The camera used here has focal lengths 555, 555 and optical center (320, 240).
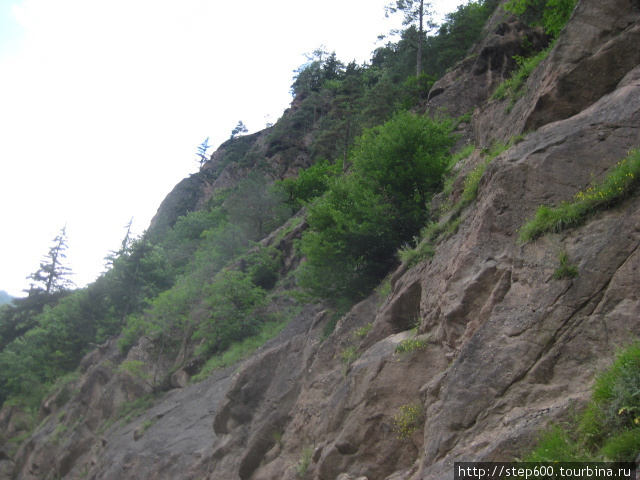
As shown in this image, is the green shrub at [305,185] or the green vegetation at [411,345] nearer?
the green vegetation at [411,345]

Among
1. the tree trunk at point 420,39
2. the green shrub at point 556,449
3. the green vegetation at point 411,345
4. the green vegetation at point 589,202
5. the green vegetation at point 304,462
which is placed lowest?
the green vegetation at point 304,462

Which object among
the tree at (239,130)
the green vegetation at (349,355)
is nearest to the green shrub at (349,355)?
the green vegetation at (349,355)

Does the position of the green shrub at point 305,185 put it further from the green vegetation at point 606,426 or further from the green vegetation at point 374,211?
the green vegetation at point 606,426

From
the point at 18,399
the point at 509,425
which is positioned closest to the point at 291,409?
the point at 509,425

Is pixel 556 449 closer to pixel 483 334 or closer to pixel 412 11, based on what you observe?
pixel 483 334

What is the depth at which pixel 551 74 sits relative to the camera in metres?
12.9

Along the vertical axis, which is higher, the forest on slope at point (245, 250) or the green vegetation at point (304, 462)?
the forest on slope at point (245, 250)

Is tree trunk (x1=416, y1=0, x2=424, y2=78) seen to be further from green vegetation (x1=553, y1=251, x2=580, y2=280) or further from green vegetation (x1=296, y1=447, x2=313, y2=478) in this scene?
green vegetation (x1=553, y1=251, x2=580, y2=280)

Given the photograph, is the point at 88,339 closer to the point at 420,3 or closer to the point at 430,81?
the point at 430,81

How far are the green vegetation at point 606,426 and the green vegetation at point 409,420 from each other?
10.3 ft

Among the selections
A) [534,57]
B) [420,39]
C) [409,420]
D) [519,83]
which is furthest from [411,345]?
[420,39]

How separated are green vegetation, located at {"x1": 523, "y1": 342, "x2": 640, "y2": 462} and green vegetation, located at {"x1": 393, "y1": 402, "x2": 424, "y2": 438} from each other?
3.15m

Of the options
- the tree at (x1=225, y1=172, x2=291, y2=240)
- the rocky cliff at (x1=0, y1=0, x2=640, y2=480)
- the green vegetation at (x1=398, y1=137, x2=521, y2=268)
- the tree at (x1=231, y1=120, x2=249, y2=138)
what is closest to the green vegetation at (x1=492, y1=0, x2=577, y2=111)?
the rocky cliff at (x1=0, y1=0, x2=640, y2=480)

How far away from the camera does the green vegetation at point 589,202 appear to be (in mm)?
8695
